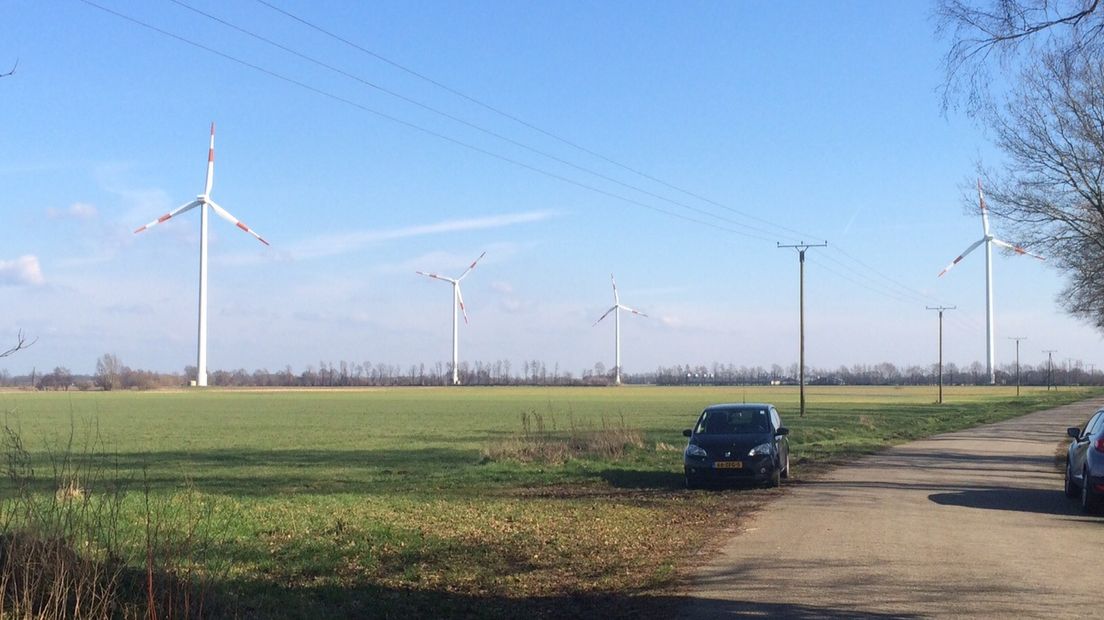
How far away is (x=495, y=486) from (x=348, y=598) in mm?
11468

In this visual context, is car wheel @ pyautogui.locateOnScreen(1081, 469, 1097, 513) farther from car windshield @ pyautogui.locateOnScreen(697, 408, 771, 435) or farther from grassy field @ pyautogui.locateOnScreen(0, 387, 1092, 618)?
car windshield @ pyautogui.locateOnScreen(697, 408, 771, 435)

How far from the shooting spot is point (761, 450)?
62.8ft

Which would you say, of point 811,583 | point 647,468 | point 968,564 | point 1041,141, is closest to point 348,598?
point 811,583

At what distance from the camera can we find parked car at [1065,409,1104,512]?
14.5 meters

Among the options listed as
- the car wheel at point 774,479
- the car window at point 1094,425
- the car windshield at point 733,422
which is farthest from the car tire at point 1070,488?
the car windshield at point 733,422

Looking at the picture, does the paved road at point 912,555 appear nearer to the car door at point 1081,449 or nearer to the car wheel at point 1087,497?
the car wheel at point 1087,497

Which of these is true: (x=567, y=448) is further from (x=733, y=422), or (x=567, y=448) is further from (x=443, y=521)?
(x=443, y=521)

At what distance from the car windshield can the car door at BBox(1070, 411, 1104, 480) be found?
554cm

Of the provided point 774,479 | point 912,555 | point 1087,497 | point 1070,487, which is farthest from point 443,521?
point 1070,487

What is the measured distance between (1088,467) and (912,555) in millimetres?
5193

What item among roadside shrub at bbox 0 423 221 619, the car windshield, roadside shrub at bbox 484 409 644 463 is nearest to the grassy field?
roadside shrub at bbox 484 409 644 463

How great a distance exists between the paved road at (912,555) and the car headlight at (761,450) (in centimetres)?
89

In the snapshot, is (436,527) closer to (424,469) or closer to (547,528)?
(547,528)

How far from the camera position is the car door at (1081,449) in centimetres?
1568
